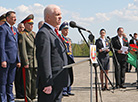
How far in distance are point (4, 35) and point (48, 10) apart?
241cm

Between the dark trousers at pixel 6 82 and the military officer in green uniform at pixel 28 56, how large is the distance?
297mm

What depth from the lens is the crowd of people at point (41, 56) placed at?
3.17m

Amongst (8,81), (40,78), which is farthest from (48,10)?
(8,81)

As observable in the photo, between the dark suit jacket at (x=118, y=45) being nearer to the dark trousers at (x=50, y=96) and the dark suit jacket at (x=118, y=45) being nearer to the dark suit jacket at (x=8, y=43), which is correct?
the dark suit jacket at (x=8, y=43)

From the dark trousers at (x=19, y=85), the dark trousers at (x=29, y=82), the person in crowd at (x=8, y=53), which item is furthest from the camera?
the dark trousers at (x=19, y=85)

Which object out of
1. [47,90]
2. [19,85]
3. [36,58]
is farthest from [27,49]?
[47,90]

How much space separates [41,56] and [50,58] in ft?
0.46

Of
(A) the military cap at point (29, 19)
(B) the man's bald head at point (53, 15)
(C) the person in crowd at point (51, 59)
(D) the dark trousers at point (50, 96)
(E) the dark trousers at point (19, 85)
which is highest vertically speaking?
(A) the military cap at point (29, 19)

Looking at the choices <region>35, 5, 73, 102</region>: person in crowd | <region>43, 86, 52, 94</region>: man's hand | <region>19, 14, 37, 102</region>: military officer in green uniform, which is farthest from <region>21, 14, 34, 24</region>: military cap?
<region>43, 86, 52, 94</region>: man's hand

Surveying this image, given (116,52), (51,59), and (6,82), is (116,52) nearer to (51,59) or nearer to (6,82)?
(6,82)

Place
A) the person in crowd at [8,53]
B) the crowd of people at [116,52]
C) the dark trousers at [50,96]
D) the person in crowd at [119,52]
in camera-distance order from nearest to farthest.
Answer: the dark trousers at [50,96], the person in crowd at [8,53], the crowd of people at [116,52], the person in crowd at [119,52]

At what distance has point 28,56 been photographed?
5688 mm

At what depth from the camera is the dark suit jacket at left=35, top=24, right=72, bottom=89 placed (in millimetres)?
3107

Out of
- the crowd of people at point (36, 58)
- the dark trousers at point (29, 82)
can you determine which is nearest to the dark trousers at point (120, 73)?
the crowd of people at point (36, 58)
